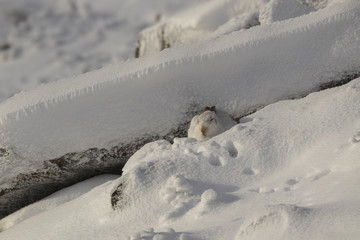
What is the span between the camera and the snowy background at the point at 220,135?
4.34 ft

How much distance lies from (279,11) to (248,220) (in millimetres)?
1465

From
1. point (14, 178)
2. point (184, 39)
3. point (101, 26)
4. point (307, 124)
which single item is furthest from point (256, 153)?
point (101, 26)

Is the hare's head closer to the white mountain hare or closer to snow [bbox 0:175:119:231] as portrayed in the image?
the white mountain hare

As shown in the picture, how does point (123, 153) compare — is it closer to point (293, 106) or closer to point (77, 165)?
point (77, 165)

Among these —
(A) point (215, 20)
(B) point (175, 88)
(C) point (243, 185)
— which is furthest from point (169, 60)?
(A) point (215, 20)

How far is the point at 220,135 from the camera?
1693 mm

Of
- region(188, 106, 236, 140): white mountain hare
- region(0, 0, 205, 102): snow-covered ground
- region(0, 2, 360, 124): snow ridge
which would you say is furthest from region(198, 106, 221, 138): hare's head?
region(0, 0, 205, 102): snow-covered ground

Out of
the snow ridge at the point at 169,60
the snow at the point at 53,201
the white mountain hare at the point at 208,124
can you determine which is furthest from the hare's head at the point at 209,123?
the snow at the point at 53,201

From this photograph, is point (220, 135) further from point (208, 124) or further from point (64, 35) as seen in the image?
point (64, 35)

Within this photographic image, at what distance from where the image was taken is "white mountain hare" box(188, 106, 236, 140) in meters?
1.83

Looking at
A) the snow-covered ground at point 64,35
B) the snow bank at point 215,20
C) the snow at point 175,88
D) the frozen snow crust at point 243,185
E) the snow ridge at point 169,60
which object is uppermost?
the snow-covered ground at point 64,35

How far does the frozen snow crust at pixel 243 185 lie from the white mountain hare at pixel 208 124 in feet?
0.37

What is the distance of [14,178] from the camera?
1984mm

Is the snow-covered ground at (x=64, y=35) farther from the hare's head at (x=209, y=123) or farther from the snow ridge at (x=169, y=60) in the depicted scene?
the hare's head at (x=209, y=123)
